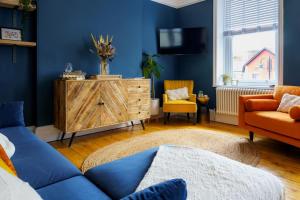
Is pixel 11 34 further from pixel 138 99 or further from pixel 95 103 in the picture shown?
pixel 138 99

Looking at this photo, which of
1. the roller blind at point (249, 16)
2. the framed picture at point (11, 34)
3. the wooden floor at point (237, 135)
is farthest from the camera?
the roller blind at point (249, 16)

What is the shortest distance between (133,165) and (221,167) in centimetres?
50

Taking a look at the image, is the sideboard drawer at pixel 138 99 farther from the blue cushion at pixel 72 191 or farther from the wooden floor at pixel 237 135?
the blue cushion at pixel 72 191

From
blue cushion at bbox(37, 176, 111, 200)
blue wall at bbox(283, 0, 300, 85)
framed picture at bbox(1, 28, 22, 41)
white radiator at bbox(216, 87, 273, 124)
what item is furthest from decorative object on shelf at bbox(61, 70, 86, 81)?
blue wall at bbox(283, 0, 300, 85)

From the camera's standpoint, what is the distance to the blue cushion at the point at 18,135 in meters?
1.77

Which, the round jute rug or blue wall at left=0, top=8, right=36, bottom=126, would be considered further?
blue wall at left=0, top=8, right=36, bottom=126

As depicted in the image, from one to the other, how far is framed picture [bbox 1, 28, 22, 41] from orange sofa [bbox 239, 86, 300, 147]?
3.16m

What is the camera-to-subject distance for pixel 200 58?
15.8 feet

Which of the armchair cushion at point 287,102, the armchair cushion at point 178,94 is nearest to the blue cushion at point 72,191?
the armchair cushion at point 287,102

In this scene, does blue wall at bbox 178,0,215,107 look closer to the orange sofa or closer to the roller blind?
the roller blind

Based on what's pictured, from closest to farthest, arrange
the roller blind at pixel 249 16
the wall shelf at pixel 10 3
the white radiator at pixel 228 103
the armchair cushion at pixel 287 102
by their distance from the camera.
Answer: the wall shelf at pixel 10 3 < the armchair cushion at pixel 287 102 < the roller blind at pixel 249 16 < the white radiator at pixel 228 103

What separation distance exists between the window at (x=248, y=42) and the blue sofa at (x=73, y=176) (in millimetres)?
3353

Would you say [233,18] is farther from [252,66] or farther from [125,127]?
[125,127]

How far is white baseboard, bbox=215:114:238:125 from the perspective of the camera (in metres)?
4.18
